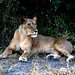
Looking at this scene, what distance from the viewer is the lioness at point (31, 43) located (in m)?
4.50

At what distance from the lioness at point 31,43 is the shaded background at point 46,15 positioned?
1205mm

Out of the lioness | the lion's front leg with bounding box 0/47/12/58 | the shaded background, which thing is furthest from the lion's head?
the shaded background

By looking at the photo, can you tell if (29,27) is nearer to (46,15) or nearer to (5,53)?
(5,53)

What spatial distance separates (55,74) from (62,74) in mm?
136

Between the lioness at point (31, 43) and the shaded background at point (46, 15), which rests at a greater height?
the shaded background at point (46, 15)

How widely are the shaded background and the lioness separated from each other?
47.5 inches

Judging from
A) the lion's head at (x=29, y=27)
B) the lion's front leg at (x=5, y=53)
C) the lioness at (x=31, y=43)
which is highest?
the lion's head at (x=29, y=27)

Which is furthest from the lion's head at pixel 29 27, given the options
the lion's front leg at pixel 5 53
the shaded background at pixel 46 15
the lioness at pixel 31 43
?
the shaded background at pixel 46 15

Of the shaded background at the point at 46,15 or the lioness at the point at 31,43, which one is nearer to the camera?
the lioness at the point at 31,43

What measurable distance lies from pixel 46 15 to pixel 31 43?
93.6 inches

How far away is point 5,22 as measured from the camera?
19.3 feet

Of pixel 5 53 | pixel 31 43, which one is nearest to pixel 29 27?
pixel 31 43

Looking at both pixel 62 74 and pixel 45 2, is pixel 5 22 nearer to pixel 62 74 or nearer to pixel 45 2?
pixel 45 2

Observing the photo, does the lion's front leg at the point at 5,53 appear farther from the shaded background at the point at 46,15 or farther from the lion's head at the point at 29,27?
the shaded background at the point at 46,15
